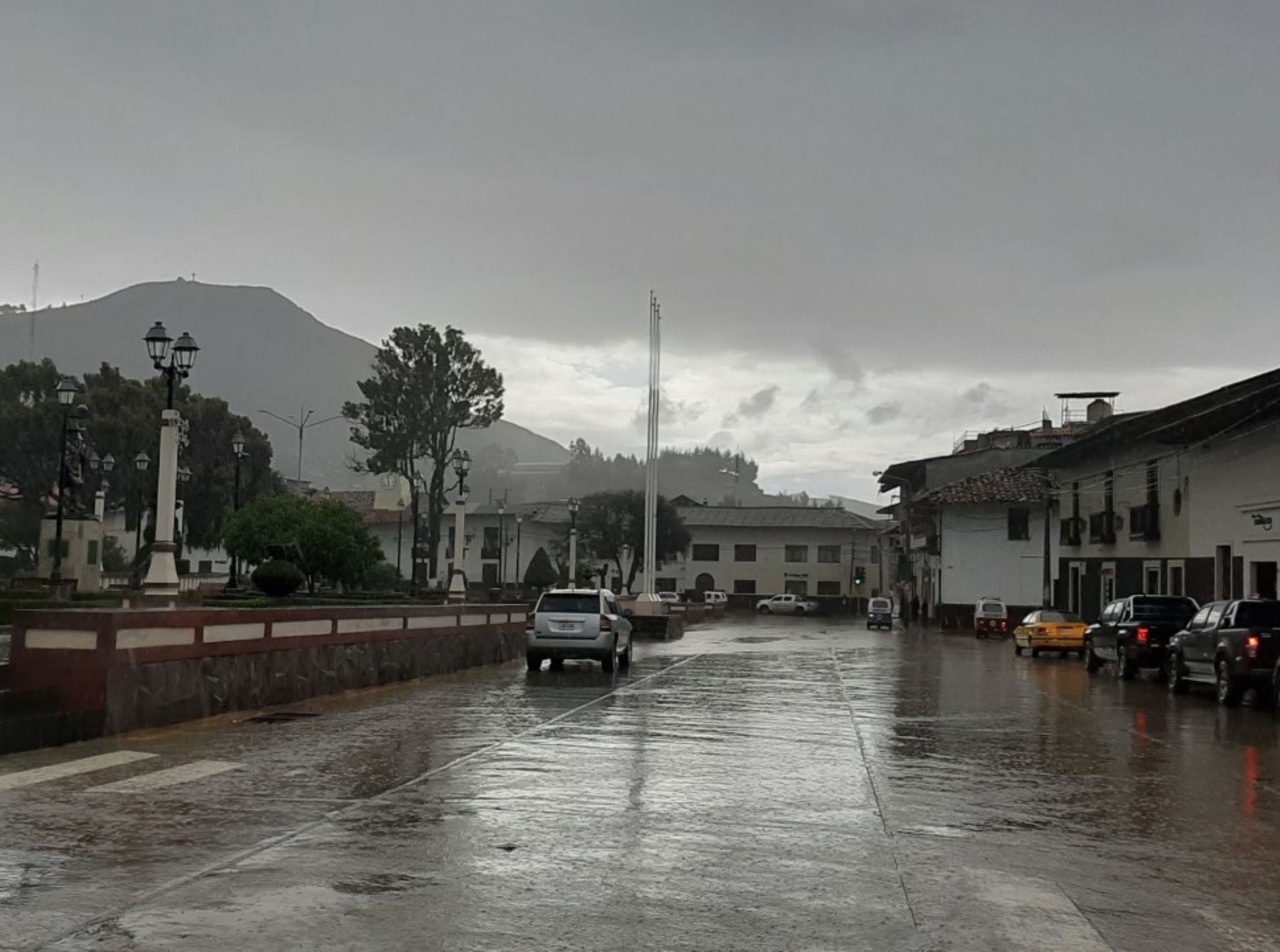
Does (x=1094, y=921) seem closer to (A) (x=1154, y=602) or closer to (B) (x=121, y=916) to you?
(B) (x=121, y=916)

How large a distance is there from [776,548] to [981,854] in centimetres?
10601

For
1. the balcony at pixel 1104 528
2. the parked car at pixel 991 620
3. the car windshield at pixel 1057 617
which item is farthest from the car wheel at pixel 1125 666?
the parked car at pixel 991 620

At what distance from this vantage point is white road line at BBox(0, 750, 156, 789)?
1173cm

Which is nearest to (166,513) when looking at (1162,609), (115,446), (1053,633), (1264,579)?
(1162,609)

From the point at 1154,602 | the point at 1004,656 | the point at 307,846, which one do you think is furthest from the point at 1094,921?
the point at 1004,656

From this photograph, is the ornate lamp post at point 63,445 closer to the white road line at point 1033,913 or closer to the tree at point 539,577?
the tree at point 539,577

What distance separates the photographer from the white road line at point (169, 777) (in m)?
11.4

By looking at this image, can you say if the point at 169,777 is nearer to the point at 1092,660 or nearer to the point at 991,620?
the point at 1092,660

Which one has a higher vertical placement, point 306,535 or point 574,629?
point 306,535

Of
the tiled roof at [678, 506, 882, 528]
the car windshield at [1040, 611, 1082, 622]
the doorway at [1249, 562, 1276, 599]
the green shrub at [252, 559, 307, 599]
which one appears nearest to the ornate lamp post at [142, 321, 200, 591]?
the green shrub at [252, 559, 307, 599]

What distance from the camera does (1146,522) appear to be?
154 feet

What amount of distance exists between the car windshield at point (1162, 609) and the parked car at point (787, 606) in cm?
7374

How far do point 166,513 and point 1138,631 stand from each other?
2020 centimetres

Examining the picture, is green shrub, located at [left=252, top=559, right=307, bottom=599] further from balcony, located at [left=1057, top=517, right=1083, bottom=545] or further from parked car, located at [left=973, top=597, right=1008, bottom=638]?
parked car, located at [left=973, top=597, right=1008, bottom=638]
